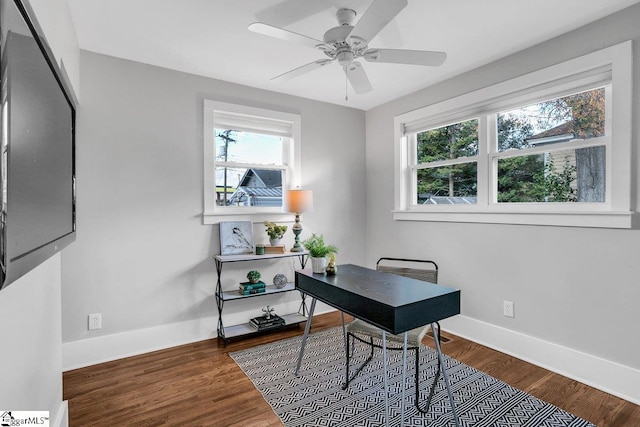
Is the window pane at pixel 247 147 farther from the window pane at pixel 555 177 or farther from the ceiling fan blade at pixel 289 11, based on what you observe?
the window pane at pixel 555 177

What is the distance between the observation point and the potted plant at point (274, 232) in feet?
11.2

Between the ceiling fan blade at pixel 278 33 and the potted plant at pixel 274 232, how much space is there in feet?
6.13

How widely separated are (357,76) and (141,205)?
6.80 ft

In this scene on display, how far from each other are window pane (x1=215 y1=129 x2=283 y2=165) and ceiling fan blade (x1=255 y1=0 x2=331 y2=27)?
1377 mm

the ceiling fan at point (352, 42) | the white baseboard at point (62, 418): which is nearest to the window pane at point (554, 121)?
the ceiling fan at point (352, 42)

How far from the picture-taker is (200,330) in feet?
10.4

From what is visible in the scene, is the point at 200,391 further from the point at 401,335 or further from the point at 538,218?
the point at 538,218

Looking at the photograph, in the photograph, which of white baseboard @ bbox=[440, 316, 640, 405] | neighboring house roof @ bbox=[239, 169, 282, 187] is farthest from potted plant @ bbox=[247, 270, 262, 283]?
white baseboard @ bbox=[440, 316, 640, 405]

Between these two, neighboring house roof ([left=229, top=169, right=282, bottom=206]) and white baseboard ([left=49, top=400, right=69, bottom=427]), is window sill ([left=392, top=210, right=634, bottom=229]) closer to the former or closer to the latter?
neighboring house roof ([left=229, top=169, right=282, bottom=206])

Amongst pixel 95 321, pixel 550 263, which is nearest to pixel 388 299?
pixel 550 263

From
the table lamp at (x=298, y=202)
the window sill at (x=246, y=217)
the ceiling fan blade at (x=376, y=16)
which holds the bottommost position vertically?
the window sill at (x=246, y=217)

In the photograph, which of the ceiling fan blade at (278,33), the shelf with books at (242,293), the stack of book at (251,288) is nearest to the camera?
the ceiling fan blade at (278,33)

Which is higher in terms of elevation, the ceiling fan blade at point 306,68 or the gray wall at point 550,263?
the ceiling fan blade at point 306,68

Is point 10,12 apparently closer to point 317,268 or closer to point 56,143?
point 56,143
